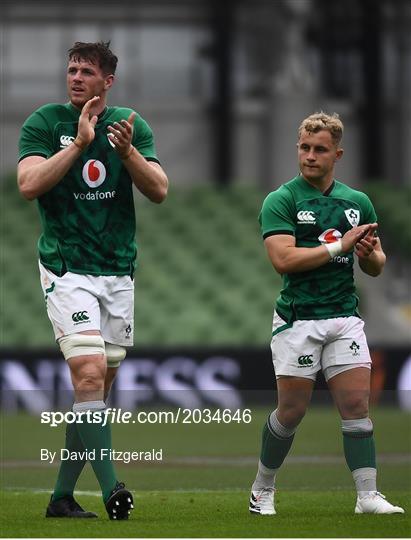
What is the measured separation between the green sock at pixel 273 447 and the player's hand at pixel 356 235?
1.06 m

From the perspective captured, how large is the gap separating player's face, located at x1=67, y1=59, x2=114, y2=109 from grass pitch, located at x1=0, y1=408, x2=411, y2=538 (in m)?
2.14

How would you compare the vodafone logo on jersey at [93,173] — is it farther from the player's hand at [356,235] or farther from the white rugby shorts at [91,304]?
the player's hand at [356,235]

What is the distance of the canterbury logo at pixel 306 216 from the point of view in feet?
25.2

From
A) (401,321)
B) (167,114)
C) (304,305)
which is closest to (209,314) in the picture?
(401,321)

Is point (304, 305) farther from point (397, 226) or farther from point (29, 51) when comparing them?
point (29, 51)

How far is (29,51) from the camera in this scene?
23984mm

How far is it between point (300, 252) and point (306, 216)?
0.81 feet

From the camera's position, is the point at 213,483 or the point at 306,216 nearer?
the point at 306,216

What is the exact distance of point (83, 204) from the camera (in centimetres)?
759

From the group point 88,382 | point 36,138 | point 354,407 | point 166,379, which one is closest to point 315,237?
point 354,407

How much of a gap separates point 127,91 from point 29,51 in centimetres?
173

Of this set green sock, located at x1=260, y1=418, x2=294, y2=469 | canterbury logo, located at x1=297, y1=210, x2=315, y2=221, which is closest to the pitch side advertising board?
green sock, located at x1=260, y1=418, x2=294, y2=469

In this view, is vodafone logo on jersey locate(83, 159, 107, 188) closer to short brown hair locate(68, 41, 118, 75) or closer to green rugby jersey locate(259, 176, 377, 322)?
short brown hair locate(68, 41, 118, 75)

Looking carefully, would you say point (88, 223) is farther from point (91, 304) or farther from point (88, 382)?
point (88, 382)
